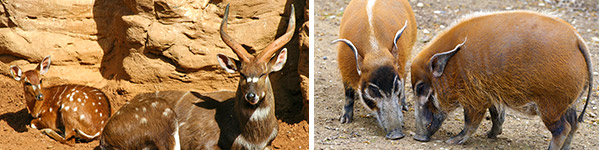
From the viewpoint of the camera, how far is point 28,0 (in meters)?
6.46

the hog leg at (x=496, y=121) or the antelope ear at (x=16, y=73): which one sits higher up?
the antelope ear at (x=16, y=73)

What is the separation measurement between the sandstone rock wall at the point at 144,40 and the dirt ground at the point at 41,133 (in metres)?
0.03

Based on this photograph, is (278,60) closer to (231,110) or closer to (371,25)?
(231,110)

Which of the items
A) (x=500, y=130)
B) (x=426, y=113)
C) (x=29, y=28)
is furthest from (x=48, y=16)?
(x=500, y=130)

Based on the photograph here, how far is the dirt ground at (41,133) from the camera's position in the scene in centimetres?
598

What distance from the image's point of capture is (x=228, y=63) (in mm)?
5289

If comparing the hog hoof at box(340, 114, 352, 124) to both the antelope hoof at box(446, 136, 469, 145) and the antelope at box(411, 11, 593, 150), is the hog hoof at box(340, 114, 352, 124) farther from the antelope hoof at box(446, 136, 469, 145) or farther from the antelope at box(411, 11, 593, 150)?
the antelope hoof at box(446, 136, 469, 145)

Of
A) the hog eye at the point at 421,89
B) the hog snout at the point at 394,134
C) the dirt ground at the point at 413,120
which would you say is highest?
the hog eye at the point at 421,89

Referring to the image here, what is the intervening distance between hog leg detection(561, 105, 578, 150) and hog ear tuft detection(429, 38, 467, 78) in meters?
1.08

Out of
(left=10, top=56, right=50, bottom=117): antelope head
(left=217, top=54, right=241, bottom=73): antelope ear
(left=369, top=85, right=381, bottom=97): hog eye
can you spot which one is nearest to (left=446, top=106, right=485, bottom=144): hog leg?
(left=369, top=85, right=381, bottom=97): hog eye

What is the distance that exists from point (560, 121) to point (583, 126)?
4.75 feet

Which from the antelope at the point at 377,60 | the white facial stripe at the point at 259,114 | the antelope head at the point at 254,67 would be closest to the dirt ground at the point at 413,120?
the antelope at the point at 377,60

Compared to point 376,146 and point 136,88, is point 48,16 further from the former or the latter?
point 376,146

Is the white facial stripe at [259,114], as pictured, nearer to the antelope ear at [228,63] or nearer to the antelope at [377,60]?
the antelope ear at [228,63]
